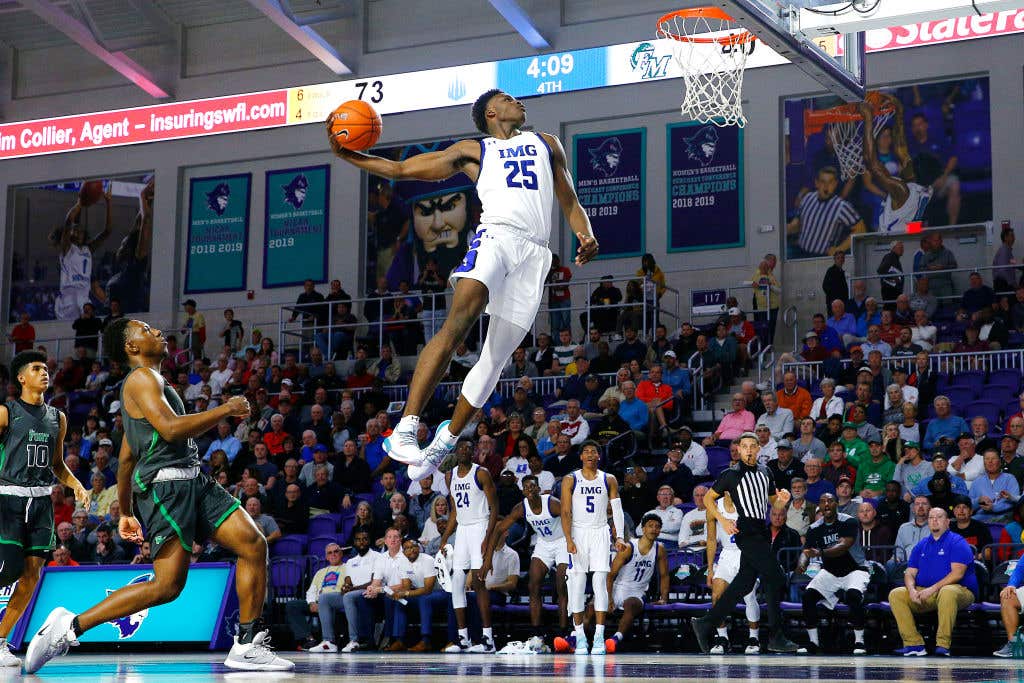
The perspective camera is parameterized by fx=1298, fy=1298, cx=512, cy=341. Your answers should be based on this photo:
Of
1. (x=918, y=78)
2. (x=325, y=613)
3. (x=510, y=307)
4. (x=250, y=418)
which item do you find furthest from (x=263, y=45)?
(x=510, y=307)

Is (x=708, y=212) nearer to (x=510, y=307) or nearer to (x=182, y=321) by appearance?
(x=182, y=321)

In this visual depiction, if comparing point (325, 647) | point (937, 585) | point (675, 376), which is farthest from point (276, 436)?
point (937, 585)

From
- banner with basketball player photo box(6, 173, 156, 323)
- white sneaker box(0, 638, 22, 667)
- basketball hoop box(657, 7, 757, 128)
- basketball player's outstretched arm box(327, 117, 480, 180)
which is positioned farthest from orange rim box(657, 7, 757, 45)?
banner with basketball player photo box(6, 173, 156, 323)

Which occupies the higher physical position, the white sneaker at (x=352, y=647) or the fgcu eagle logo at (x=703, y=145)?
the fgcu eagle logo at (x=703, y=145)

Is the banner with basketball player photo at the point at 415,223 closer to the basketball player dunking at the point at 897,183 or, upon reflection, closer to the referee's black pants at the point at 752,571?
the basketball player dunking at the point at 897,183

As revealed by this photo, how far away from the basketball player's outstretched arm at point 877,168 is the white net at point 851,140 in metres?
0.06

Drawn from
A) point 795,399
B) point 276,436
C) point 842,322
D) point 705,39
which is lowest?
point 276,436

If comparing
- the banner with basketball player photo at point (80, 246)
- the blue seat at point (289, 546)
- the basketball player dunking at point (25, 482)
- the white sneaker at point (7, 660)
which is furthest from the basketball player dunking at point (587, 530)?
the banner with basketball player photo at point (80, 246)

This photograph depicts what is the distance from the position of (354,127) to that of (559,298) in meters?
13.6

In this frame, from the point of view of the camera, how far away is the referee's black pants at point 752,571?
426 inches

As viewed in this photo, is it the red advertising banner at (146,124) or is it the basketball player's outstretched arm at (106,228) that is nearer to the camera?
the red advertising banner at (146,124)

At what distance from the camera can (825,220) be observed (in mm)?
20125

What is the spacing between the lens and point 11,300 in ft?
83.7

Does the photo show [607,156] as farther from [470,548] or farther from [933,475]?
[933,475]
